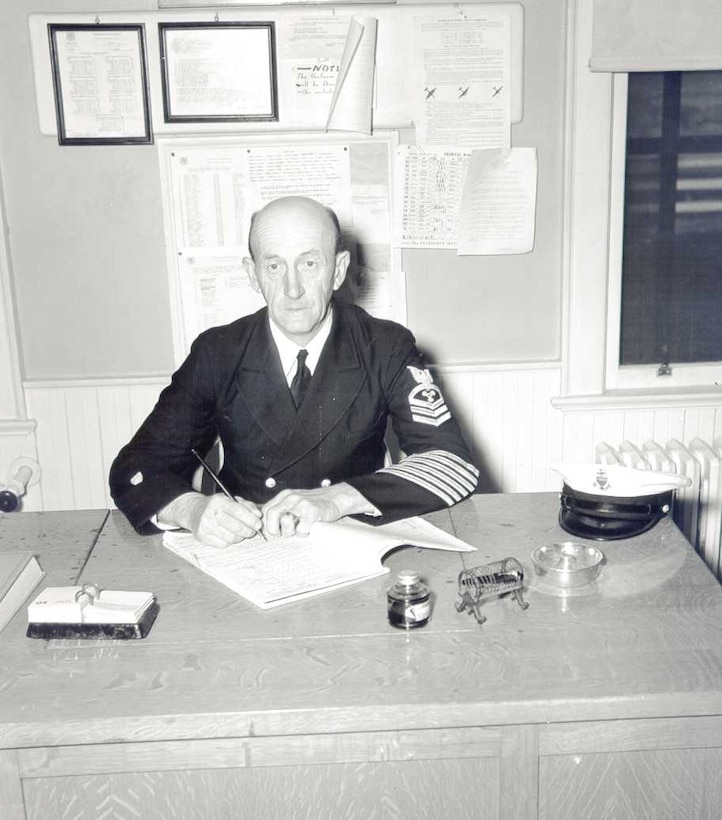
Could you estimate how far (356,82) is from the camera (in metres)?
3.03

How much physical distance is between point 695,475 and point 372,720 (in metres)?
2.06

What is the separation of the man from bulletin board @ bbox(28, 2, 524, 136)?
90cm

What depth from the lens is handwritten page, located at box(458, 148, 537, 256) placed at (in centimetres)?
314

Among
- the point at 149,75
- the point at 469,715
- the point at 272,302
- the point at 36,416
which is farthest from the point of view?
the point at 36,416

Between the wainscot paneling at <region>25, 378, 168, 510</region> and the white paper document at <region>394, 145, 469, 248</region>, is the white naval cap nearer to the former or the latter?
the white paper document at <region>394, 145, 469, 248</region>

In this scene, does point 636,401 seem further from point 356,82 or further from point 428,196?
point 356,82

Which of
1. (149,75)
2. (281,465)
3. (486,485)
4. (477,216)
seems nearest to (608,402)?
(486,485)

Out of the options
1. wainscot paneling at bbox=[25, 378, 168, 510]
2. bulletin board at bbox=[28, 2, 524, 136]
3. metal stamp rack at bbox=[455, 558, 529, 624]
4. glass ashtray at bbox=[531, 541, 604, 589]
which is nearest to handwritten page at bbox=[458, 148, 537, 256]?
bulletin board at bbox=[28, 2, 524, 136]

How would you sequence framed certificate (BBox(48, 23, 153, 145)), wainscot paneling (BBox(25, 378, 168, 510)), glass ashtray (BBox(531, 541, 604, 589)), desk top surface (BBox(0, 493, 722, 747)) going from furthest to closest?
1. wainscot paneling (BBox(25, 378, 168, 510))
2. framed certificate (BBox(48, 23, 153, 145))
3. glass ashtray (BBox(531, 541, 604, 589))
4. desk top surface (BBox(0, 493, 722, 747))

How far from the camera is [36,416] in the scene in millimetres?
3225

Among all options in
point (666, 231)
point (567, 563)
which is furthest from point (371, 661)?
point (666, 231)

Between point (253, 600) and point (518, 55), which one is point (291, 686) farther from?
point (518, 55)

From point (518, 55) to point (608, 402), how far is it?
122 centimetres

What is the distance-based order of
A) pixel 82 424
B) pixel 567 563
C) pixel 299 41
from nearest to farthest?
pixel 567 563, pixel 299 41, pixel 82 424
